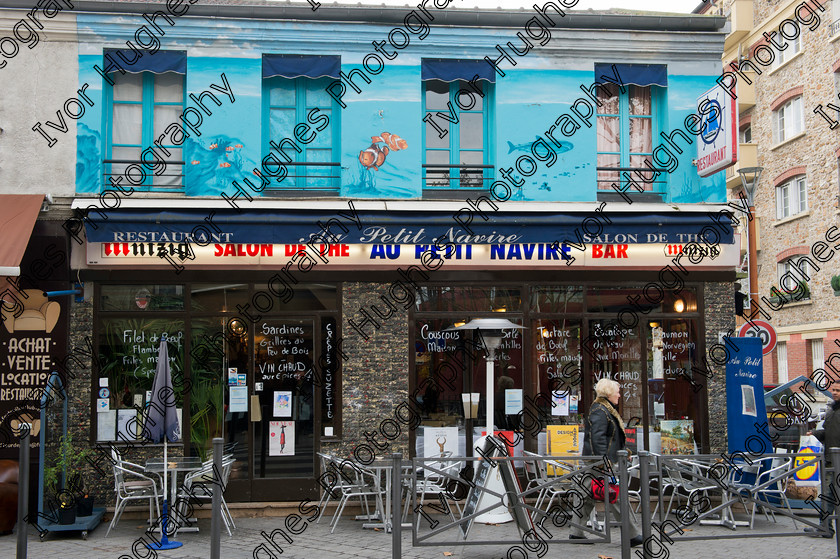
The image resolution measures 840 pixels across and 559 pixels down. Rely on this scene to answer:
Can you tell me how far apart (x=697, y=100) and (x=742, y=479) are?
5273mm

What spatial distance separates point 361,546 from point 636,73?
754cm

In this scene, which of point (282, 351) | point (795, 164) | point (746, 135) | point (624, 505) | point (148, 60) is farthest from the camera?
point (746, 135)

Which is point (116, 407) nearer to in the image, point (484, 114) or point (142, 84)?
point (142, 84)

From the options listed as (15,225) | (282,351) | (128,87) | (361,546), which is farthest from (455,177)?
(15,225)

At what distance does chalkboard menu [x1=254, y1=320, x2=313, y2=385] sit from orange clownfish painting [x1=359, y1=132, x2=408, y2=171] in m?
2.34

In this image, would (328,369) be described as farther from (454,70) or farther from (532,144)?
(454,70)

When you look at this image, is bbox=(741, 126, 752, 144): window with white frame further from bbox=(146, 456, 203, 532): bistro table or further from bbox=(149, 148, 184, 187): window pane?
bbox=(146, 456, 203, 532): bistro table

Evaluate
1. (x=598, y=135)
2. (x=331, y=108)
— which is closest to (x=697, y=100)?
(x=598, y=135)

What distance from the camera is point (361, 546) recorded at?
26.6ft

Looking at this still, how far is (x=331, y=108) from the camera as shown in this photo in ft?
35.1

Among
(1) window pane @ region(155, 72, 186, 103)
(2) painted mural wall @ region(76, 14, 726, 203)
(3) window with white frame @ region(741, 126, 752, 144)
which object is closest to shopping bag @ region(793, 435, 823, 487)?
(2) painted mural wall @ region(76, 14, 726, 203)

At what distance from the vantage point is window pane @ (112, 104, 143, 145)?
10.5 metres

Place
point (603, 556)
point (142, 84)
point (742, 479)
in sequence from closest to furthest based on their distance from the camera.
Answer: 1. point (603, 556)
2. point (742, 479)
3. point (142, 84)

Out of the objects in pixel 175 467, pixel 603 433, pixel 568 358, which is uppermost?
pixel 568 358
